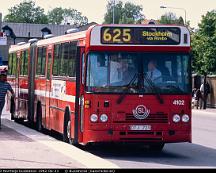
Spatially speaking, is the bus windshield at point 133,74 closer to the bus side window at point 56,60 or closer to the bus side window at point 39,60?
the bus side window at point 56,60

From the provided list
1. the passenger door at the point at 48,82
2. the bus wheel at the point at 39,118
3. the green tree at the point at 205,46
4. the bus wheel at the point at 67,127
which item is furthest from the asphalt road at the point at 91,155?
the green tree at the point at 205,46

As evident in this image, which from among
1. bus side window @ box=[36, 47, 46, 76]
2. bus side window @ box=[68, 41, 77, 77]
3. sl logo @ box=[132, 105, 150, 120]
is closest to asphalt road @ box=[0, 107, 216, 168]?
sl logo @ box=[132, 105, 150, 120]

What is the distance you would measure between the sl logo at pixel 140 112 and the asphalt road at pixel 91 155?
0.95 meters

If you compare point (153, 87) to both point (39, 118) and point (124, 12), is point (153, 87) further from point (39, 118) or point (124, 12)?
point (124, 12)

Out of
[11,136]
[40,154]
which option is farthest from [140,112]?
[11,136]

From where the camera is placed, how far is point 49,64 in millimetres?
21562

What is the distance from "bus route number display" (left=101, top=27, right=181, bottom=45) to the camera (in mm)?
16688

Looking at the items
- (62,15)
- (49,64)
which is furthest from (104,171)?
(62,15)

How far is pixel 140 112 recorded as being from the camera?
54.0 feet

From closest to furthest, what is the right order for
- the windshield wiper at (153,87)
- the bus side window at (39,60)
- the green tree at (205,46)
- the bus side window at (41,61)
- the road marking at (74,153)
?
the road marking at (74,153), the windshield wiper at (153,87), the bus side window at (41,61), the bus side window at (39,60), the green tree at (205,46)

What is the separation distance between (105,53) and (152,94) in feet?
4.64

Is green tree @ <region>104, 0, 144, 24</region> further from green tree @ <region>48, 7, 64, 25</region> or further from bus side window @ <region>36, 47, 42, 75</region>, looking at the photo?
bus side window @ <region>36, 47, 42, 75</region>

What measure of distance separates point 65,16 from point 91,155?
594 feet

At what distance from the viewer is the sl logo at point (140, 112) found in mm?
16438
